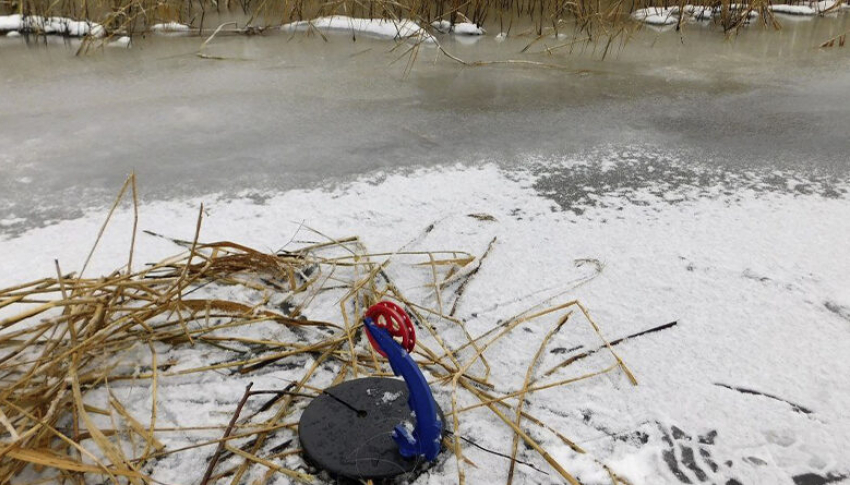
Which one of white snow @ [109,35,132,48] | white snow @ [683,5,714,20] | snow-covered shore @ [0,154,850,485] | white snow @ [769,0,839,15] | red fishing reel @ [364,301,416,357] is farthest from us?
white snow @ [769,0,839,15]

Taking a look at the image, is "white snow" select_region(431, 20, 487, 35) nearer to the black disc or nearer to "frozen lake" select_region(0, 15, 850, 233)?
"frozen lake" select_region(0, 15, 850, 233)

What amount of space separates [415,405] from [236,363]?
40 cm

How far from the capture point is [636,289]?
1366mm

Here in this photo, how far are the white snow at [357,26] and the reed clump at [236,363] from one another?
2.66 metres

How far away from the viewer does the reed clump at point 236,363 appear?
95 centimetres

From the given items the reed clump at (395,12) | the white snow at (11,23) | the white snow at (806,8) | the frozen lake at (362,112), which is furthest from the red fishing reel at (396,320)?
the white snow at (806,8)

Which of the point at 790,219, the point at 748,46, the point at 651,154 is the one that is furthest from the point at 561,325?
the point at 748,46

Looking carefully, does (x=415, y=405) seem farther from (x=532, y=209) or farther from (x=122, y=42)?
(x=122, y=42)

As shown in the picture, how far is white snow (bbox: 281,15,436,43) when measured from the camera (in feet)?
12.5

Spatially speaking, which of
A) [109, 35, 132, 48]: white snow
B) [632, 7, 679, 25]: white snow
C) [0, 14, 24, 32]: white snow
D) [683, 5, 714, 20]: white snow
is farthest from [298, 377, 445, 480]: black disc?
[683, 5, 714, 20]: white snow

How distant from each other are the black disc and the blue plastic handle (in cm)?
3

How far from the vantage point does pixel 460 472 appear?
2.98ft

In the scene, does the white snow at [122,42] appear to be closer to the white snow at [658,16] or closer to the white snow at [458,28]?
the white snow at [458,28]

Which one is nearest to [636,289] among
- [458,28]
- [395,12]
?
[458,28]
